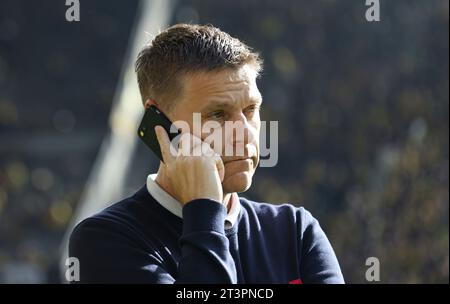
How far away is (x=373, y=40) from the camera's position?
813cm

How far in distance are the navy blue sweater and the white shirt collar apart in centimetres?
1

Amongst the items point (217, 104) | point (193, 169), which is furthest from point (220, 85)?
point (193, 169)

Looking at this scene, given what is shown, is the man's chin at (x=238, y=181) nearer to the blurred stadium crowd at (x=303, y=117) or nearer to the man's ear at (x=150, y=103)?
the man's ear at (x=150, y=103)

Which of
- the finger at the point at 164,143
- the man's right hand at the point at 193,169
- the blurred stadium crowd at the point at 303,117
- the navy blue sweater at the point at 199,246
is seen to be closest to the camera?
the navy blue sweater at the point at 199,246

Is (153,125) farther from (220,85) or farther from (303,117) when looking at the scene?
(303,117)

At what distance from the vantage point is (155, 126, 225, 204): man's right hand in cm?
217

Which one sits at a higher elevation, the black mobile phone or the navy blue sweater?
the black mobile phone

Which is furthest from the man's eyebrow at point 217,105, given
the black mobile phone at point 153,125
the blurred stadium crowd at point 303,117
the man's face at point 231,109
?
the blurred stadium crowd at point 303,117

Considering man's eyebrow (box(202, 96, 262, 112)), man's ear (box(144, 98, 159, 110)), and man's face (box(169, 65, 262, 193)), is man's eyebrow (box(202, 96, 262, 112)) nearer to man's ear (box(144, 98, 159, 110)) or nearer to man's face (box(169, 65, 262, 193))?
man's face (box(169, 65, 262, 193))

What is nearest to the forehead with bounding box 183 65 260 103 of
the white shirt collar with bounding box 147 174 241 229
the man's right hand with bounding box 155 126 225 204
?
the man's right hand with bounding box 155 126 225 204

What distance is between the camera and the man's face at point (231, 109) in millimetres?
2199

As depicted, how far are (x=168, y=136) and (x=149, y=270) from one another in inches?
14.5

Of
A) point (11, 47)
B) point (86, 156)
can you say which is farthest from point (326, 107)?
point (11, 47)

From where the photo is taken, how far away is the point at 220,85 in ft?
7.25
